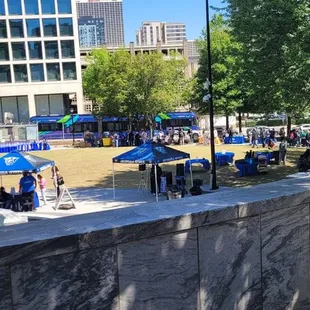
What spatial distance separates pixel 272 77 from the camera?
58.3 ft

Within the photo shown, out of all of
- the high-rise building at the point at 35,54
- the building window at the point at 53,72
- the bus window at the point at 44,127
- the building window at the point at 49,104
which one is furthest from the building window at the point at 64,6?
the bus window at the point at 44,127

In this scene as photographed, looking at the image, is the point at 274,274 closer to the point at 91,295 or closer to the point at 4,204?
the point at 91,295

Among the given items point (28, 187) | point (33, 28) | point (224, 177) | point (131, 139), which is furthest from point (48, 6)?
point (28, 187)

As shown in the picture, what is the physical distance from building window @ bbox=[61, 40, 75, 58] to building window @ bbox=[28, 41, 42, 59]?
314 centimetres

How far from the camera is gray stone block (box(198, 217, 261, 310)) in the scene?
11.5ft

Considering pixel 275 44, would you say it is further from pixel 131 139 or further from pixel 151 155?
pixel 131 139

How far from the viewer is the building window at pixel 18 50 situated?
212ft

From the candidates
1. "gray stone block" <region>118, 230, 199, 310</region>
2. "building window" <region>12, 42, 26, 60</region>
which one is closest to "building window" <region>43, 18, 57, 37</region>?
"building window" <region>12, 42, 26, 60</region>

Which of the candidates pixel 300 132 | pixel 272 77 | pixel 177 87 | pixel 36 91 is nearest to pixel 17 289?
pixel 272 77

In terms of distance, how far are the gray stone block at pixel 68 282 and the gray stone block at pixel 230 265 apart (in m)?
0.76

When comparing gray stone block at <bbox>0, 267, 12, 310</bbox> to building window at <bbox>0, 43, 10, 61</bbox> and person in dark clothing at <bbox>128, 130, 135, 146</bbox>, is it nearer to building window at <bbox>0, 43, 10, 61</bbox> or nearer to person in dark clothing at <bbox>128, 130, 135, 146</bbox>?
person in dark clothing at <bbox>128, 130, 135, 146</bbox>

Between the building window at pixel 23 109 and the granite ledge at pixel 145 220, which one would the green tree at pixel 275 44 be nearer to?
the granite ledge at pixel 145 220

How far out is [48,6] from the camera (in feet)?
211

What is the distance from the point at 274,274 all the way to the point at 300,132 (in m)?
38.0
